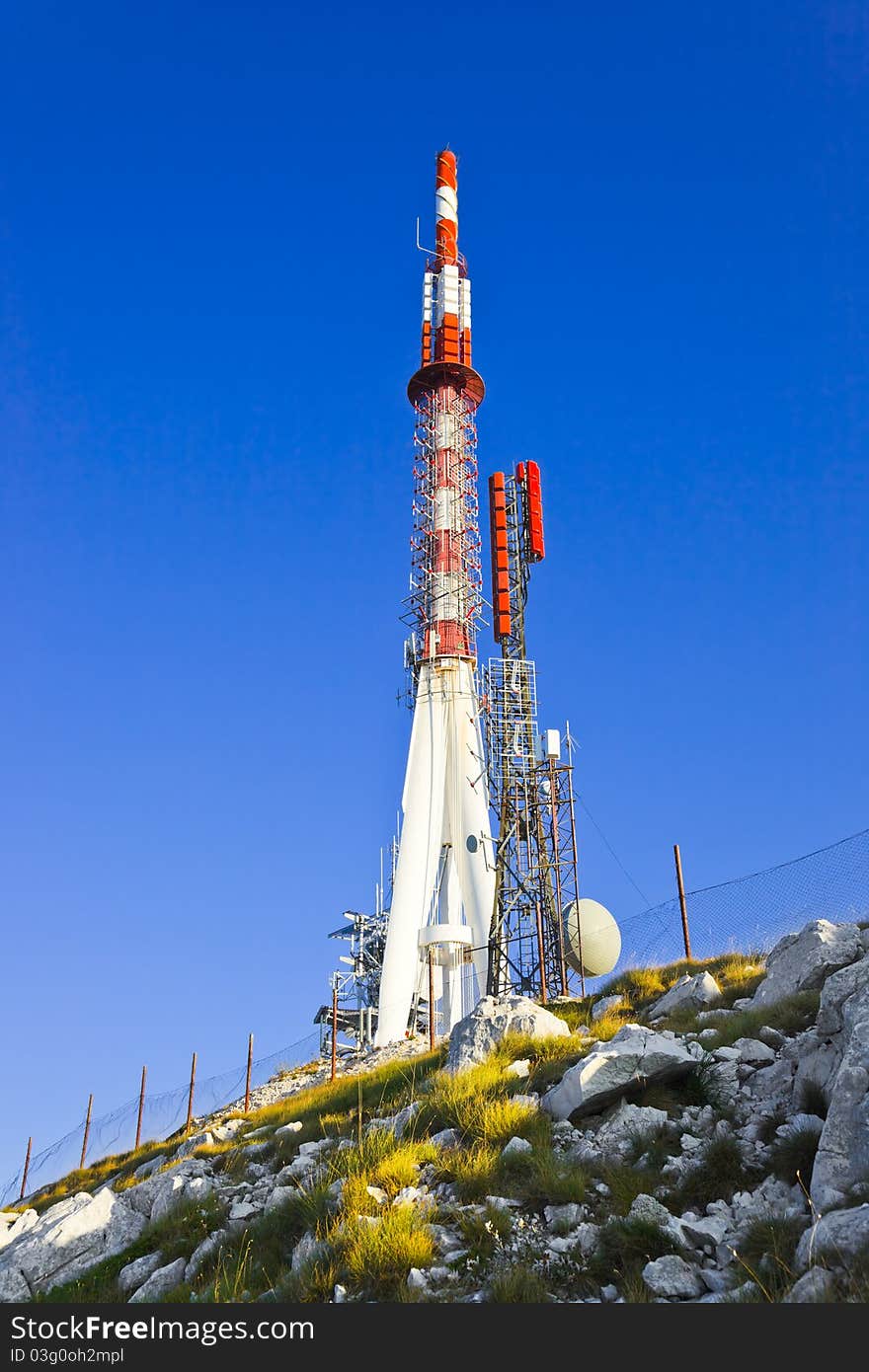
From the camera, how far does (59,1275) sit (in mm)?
13812

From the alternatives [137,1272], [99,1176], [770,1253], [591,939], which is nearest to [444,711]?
[591,939]

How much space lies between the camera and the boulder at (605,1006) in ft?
56.5

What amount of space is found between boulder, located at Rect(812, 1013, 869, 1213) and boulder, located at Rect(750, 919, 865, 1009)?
3.70 meters

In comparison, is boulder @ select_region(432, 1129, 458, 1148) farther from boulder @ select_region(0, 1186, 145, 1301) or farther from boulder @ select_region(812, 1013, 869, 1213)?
boulder @ select_region(812, 1013, 869, 1213)

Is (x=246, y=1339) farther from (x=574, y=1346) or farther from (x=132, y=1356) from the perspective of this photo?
(x=574, y=1346)

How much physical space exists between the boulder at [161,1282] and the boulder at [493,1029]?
15.6 feet

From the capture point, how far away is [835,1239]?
8.09m

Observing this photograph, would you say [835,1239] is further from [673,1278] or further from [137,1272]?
[137,1272]

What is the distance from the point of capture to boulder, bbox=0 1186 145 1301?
1373 centimetres

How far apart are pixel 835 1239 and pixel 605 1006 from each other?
376 inches

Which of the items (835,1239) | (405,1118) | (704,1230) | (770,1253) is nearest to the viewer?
(835,1239)

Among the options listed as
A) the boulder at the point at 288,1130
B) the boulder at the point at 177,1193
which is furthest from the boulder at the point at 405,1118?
the boulder at the point at 177,1193

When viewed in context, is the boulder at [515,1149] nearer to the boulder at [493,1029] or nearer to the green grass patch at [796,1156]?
the green grass patch at [796,1156]

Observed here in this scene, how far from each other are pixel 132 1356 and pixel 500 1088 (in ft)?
19.6
